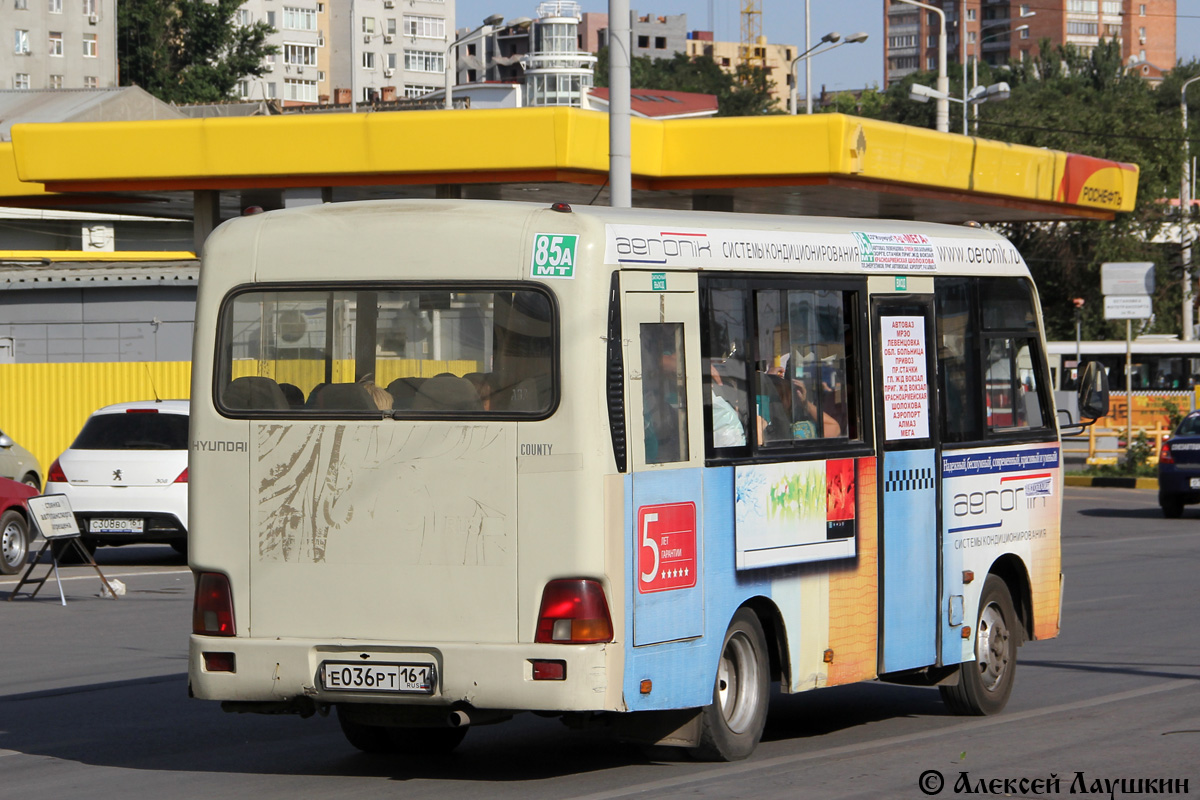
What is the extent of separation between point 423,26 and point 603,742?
155m

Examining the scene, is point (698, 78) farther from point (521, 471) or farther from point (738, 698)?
point (521, 471)

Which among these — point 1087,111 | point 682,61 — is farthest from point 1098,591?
point 682,61

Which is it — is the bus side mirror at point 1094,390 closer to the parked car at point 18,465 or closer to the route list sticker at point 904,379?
the route list sticker at point 904,379

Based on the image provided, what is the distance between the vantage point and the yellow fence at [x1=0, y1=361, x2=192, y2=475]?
29438 millimetres

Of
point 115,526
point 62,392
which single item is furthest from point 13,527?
point 62,392

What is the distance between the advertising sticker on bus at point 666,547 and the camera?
7.63m

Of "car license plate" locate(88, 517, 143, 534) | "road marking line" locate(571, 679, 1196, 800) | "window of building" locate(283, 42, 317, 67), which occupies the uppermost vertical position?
"window of building" locate(283, 42, 317, 67)

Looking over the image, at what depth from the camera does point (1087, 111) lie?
68188mm

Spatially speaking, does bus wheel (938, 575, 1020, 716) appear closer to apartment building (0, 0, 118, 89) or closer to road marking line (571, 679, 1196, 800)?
road marking line (571, 679, 1196, 800)

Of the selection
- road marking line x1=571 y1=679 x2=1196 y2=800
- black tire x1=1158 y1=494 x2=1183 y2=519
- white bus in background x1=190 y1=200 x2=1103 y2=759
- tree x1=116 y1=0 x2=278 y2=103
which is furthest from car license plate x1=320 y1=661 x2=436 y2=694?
tree x1=116 y1=0 x2=278 y2=103

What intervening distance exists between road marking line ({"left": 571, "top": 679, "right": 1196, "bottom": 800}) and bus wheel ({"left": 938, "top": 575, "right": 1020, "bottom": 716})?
139 mm

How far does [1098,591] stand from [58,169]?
15607mm

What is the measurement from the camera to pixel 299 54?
152 meters

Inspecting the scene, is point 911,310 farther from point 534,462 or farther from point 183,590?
point 183,590
